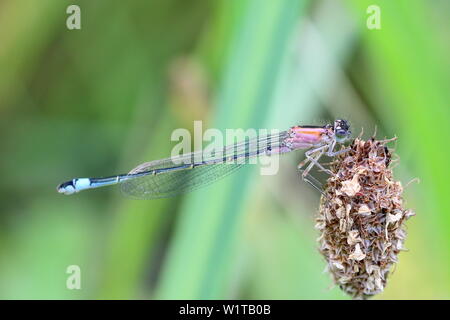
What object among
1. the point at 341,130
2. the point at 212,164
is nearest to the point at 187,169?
the point at 212,164

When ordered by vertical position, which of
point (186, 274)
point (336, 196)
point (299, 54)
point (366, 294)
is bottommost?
point (366, 294)

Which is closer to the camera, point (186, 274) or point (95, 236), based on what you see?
point (186, 274)

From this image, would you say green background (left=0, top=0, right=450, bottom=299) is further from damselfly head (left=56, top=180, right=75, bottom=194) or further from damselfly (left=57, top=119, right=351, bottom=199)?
damselfly head (left=56, top=180, right=75, bottom=194)

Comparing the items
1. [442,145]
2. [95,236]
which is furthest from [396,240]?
[95,236]

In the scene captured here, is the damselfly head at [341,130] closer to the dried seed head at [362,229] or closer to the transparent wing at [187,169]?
the transparent wing at [187,169]

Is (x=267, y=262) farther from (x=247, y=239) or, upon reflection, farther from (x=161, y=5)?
(x=161, y=5)

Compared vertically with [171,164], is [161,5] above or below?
above
